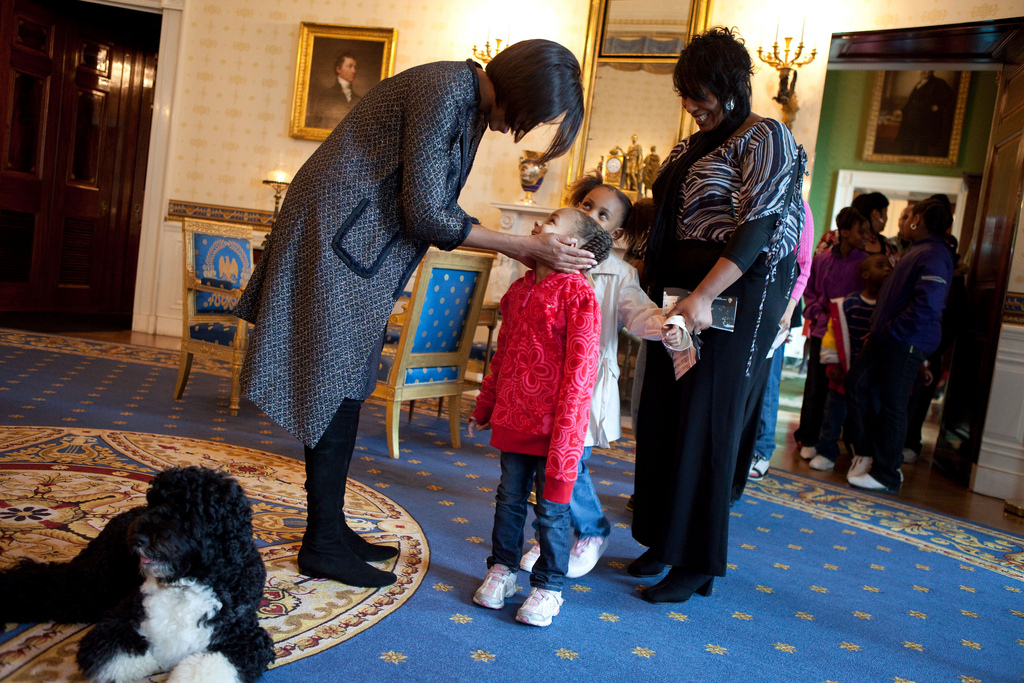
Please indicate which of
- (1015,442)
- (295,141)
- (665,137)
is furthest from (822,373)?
(295,141)

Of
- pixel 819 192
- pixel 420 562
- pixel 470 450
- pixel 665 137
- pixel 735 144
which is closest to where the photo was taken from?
pixel 735 144

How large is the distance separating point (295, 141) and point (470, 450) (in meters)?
4.05

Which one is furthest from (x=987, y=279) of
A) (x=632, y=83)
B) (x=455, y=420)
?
(x=455, y=420)

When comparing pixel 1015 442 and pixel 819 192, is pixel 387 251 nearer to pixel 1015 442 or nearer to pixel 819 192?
pixel 1015 442

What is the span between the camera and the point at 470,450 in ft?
12.6

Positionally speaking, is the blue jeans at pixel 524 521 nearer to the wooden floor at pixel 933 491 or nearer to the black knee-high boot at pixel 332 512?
the black knee-high boot at pixel 332 512

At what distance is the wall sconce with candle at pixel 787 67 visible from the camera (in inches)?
211

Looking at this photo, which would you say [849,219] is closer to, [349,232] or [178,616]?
[349,232]

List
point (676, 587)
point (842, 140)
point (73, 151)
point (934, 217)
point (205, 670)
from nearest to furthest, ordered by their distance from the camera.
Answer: point (205, 670)
point (676, 587)
point (934, 217)
point (73, 151)
point (842, 140)

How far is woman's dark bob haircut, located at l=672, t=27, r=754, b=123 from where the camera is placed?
6.51 feet

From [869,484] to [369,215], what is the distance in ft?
11.6

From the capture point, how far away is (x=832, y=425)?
4.66 m

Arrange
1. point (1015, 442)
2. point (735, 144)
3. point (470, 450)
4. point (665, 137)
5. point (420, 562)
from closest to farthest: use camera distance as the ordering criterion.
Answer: point (735, 144) → point (420, 562) → point (470, 450) → point (1015, 442) → point (665, 137)

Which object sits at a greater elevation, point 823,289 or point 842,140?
point 842,140
